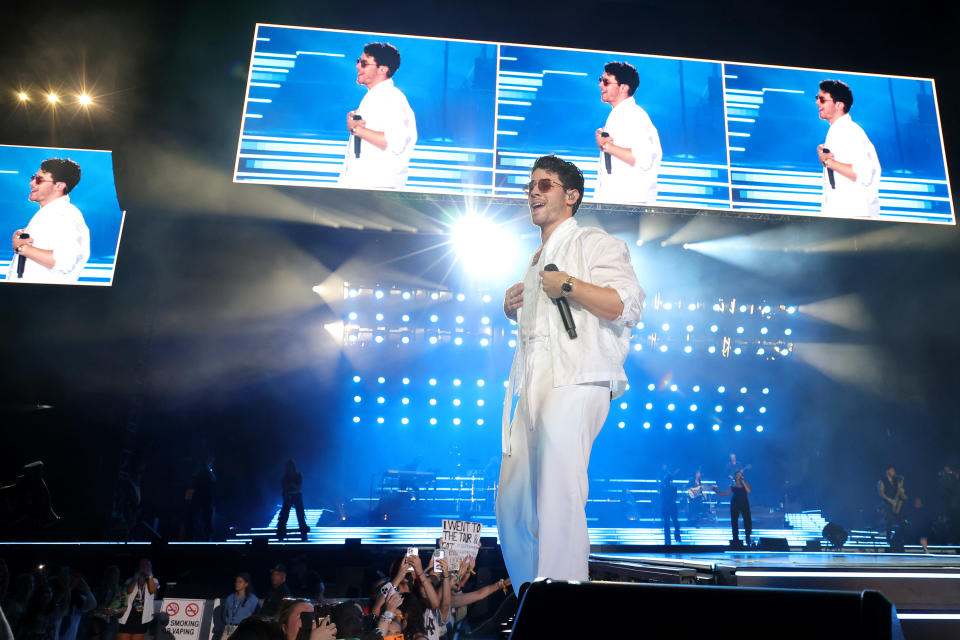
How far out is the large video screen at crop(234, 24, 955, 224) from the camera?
5609mm

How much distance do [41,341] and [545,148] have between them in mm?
6628

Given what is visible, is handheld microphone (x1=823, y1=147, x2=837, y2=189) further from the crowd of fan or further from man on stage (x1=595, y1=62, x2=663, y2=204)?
the crowd of fan

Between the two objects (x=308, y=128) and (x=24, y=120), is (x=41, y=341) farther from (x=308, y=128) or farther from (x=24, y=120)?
(x=308, y=128)

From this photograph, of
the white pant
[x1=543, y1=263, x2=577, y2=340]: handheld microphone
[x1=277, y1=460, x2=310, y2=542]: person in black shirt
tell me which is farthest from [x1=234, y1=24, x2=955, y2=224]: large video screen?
[x1=277, y1=460, x2=310, y2=542]: person in black shirt

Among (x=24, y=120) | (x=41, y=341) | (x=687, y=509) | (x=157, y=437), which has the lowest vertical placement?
(x=687, y=509)

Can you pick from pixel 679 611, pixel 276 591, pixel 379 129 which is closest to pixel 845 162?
pixel 379 129

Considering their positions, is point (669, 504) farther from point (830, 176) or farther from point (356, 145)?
point (356, 145)

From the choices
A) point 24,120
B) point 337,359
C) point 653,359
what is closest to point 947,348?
point 653,359

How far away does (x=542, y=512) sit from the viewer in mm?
1853

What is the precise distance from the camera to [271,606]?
11.3ft

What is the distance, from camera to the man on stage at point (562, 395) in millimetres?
1851

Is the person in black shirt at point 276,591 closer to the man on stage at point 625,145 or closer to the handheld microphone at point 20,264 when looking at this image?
the man on stage at point 625,145

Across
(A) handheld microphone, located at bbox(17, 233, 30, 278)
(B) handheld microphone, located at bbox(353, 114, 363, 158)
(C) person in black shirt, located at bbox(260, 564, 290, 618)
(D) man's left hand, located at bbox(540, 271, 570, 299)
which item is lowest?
(C) person in black shirt, located at bbox(260, 564, 290, 618)

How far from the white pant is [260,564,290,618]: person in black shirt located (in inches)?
80.5
